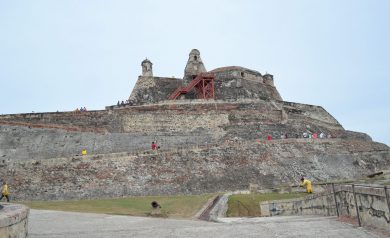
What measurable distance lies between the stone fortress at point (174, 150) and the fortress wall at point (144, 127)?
0.06m

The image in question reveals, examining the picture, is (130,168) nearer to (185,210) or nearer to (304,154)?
(185,210)

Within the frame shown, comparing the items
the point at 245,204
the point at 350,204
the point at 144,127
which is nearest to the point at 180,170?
the point at 245,204

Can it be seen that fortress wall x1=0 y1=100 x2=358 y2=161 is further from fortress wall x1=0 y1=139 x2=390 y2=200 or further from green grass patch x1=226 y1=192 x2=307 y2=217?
green grass patch x1=226 y1=192 x2=307 y2=217

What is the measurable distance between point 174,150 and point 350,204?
15.2 meters

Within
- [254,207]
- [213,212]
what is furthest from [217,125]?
[213,212]

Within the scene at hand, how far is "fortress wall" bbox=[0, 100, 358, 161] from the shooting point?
2367cm

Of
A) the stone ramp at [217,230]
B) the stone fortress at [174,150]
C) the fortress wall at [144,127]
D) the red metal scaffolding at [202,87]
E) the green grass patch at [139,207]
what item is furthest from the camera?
the red metal scaffolding at [202,87]

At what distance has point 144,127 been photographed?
2842cm

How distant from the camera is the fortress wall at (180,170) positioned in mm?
19250

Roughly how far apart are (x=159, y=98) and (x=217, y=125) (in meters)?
10.1

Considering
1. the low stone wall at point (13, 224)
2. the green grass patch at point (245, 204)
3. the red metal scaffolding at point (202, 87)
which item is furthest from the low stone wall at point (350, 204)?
the red metal scaffolding at point (202, 87)

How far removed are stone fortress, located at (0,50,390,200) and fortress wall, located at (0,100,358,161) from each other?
0.06 meters

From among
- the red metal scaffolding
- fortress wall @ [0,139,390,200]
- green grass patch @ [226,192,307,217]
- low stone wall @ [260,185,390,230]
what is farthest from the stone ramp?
the red metal scaffolding

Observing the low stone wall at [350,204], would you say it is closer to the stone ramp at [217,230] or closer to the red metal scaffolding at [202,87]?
the stone ramp at [217,230]
